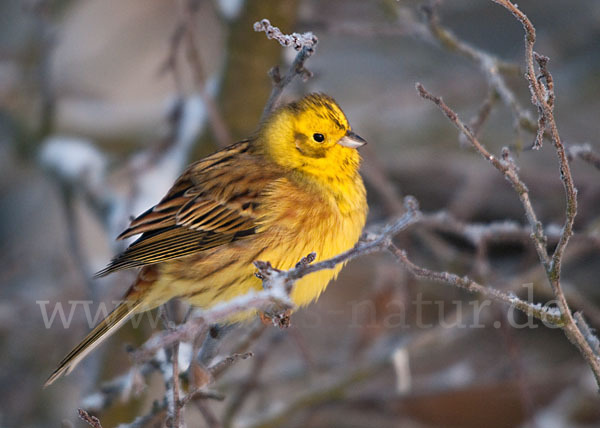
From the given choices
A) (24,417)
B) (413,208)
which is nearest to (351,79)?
(24,417)

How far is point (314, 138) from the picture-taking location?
9.76ft

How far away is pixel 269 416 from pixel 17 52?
3741 millimetres

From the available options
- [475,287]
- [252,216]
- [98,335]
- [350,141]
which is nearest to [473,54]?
[350,141]

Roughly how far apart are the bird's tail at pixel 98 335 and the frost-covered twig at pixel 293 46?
2.96 ft

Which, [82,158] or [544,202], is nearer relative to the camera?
[82,158]

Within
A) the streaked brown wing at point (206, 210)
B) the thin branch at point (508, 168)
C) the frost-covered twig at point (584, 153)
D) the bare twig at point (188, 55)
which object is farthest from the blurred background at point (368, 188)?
the thin branch at point (508, 168)

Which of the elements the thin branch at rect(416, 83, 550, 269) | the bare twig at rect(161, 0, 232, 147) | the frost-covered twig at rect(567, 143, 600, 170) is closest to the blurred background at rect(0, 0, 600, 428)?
the bare twig at rect(161, 0, 232, 147)

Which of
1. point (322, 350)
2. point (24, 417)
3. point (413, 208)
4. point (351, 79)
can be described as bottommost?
point (24, 417)

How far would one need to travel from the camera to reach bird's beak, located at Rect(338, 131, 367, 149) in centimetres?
291

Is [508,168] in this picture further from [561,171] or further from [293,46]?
[293,46]

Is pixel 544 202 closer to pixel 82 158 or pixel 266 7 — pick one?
pixel 266 7

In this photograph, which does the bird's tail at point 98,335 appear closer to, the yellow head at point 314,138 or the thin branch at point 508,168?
the yellow head at point 314,138

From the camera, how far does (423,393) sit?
12.2ft

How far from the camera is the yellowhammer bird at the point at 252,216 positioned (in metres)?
2.78
